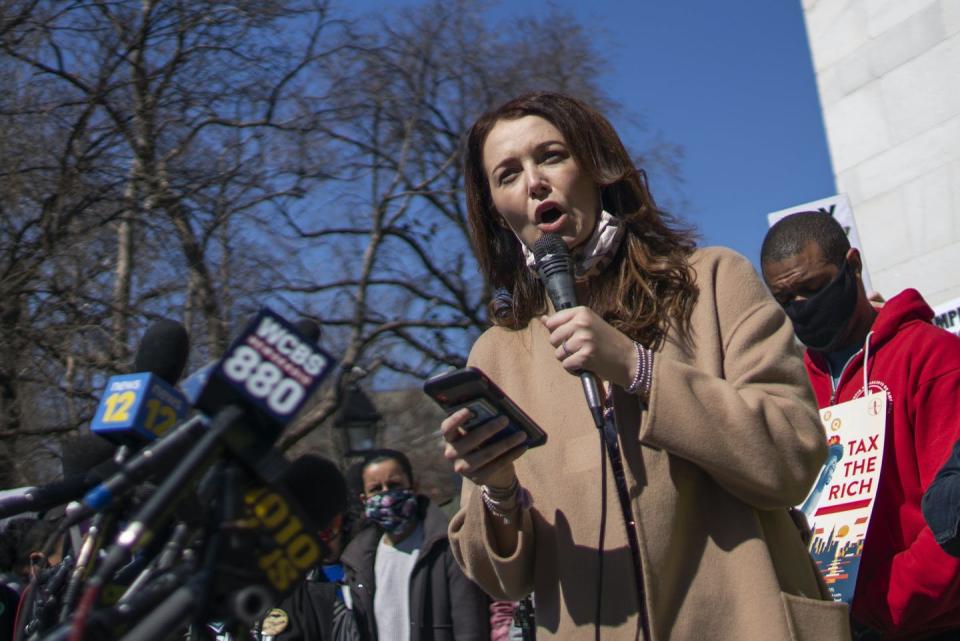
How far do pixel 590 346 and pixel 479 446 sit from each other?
32 centimetres

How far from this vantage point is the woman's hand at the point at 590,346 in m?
2.22

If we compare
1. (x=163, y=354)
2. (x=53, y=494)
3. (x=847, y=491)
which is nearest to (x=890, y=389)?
(x=847, y=491)

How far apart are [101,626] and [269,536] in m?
0.24

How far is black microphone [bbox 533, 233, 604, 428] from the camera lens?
2309 millimetres

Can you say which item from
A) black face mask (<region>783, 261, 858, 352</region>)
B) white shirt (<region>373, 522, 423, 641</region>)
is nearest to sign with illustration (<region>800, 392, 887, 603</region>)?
black face mask (<region>783, 261, 858, 352</region>)

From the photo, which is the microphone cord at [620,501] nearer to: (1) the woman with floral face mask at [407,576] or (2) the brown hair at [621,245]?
(2) the brown hair at [621,245]

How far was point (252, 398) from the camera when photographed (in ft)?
5.22

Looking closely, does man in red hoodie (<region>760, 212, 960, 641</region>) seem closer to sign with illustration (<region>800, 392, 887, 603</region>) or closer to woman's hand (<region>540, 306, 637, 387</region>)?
sign with illustration (<region>800, 392, 887, 603</region>)

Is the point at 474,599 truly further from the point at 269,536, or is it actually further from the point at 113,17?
the point at 113,17

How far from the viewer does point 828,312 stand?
3.46m

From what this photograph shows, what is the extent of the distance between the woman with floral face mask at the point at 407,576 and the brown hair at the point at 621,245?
3.28m

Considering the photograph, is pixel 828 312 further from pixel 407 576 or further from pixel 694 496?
pixel 407 576

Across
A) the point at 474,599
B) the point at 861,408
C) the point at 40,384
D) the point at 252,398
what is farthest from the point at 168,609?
the point at 40,384

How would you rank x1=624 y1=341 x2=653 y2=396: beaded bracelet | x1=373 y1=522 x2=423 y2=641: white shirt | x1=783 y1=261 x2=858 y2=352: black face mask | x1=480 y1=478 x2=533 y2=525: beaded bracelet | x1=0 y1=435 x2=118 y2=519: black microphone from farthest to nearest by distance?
x1=373 y1=522 x2=423 y2=641: white shirt, x1=783 y1=261 x2=858 y2=352: black face mask, x1=480 y1=478 x2=533 y2=525: beaded bracelet, x1=624 y1=341 x2=653 y2=396: beaded bracelet, x1=0 y1=435 x2=118 y2=519: black microphone
